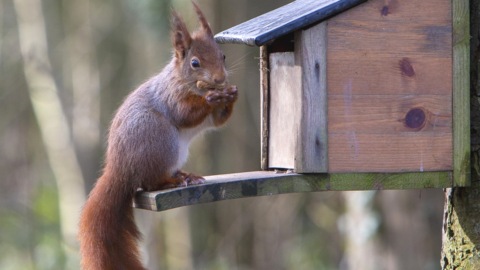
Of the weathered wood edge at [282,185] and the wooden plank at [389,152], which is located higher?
the wooden plank at [389,152]

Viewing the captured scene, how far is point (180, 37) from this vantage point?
243 cm

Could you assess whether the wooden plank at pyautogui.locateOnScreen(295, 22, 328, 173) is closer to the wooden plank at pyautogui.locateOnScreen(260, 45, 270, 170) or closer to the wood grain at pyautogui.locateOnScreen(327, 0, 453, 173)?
the wood grain at pyautogui.locateOnScreen(327, 0, 453, 173)

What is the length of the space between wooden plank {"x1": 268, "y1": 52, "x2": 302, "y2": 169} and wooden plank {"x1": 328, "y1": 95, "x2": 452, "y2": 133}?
15 centimetres

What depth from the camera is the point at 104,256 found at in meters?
2.21

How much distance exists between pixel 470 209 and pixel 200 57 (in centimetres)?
127

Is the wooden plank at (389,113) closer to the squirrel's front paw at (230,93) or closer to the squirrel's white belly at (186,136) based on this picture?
the squirrel's front paw at (230,93)

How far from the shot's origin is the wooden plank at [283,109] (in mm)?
2084

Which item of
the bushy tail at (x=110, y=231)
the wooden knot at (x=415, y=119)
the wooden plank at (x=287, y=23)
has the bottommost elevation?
the bushy tail at (x=110, y=231)

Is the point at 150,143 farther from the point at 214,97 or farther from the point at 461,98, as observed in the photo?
the point at 461,98

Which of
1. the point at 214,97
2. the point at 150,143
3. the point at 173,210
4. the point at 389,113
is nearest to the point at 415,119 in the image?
the point at 389,113

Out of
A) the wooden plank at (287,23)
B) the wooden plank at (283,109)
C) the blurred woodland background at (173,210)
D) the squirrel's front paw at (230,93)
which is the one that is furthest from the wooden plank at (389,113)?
the blurred woodland background at (173,210)

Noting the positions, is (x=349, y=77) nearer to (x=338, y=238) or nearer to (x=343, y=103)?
(x=343, y=103)

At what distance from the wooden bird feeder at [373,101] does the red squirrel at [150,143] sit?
0.53 ft

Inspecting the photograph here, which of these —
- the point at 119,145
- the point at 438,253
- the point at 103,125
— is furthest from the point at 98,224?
the point at 103,125
